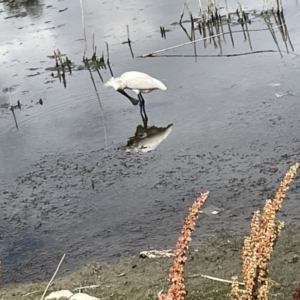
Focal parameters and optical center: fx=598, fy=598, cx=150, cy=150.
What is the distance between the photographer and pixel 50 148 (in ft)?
19.3

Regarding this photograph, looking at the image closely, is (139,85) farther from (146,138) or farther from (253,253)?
(253,253)

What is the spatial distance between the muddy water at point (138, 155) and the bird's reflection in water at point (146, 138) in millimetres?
88

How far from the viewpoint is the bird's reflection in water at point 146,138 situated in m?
5.59

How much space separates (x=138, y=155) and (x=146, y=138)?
0.41m

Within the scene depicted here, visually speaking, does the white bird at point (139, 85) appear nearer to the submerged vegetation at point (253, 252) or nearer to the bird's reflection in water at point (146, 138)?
the bird's reflection in water at point (146, 138)

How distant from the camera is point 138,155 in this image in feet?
17.8

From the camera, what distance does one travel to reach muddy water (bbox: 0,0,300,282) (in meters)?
4.18

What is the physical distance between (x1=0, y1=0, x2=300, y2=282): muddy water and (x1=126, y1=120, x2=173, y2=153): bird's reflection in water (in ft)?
0.29

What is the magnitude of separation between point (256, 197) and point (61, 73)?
16.0 ft

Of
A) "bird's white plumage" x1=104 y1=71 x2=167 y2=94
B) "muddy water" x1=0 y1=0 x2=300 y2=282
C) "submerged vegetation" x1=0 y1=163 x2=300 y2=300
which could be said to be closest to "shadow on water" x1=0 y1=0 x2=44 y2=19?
"muddy water" x1=0 y1=0 x2=300 y2=282

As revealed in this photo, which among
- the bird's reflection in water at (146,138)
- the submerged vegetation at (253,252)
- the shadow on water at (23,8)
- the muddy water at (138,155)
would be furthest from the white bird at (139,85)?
the shadow on water at (23,8)

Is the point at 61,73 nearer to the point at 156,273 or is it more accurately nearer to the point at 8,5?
the point at 156,273

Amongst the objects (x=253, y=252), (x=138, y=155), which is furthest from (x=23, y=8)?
(x=253, y=252)

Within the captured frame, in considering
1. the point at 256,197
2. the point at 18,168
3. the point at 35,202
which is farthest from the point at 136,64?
the point at 256,197
